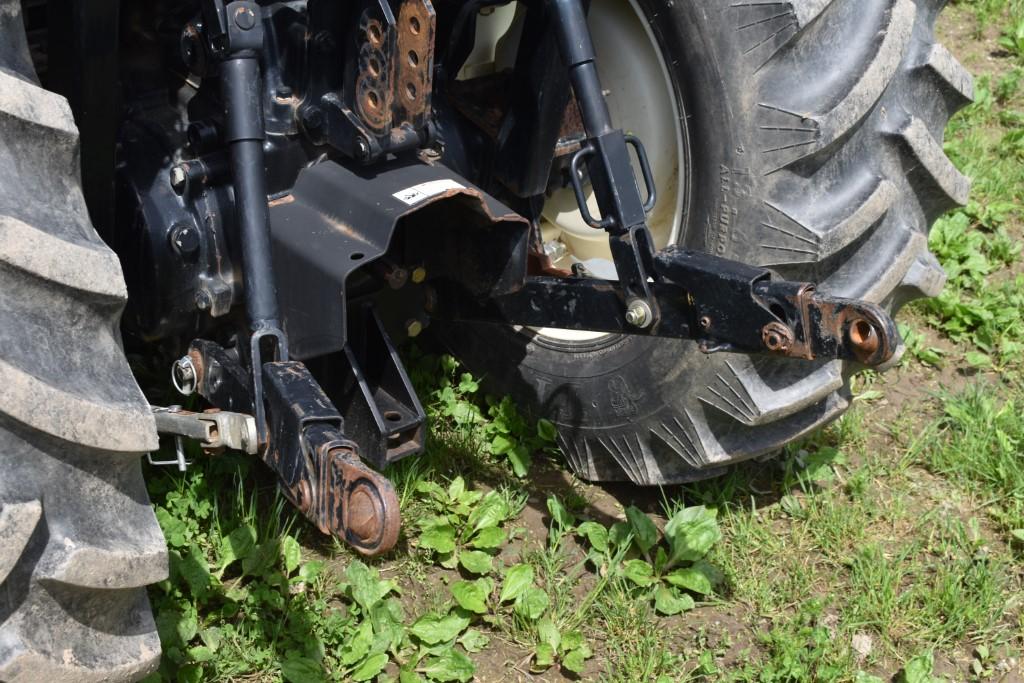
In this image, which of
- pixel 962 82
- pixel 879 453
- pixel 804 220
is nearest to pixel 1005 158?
pixel 879 453

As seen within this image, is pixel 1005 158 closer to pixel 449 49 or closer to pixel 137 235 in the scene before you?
pixel 449 49

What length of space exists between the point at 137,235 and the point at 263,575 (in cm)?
79

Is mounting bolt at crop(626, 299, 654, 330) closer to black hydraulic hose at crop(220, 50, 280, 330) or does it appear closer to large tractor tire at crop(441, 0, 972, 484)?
large tractor tire at crop(441, 0, 972, 484)

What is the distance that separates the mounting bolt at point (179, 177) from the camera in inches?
84.8

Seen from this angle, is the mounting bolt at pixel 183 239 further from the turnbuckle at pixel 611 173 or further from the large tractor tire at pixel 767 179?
the large tractor tire at pixel 767 179

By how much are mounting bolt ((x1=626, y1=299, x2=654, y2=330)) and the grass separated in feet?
2.55

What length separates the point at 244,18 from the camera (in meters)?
1.86

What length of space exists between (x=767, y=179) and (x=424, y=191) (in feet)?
2.33

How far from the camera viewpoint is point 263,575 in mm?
2559

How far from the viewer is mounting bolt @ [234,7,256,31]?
1853mm

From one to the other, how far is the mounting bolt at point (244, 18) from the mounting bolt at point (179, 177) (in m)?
0.37

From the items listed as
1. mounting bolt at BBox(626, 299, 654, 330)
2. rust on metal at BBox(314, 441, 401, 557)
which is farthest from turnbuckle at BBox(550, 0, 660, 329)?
rust on metal at BBox(314, 441, 401, 557)

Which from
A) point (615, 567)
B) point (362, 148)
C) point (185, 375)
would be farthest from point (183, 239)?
point (615, 567)

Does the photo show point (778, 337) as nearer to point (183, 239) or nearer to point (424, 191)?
point (424, 191)
